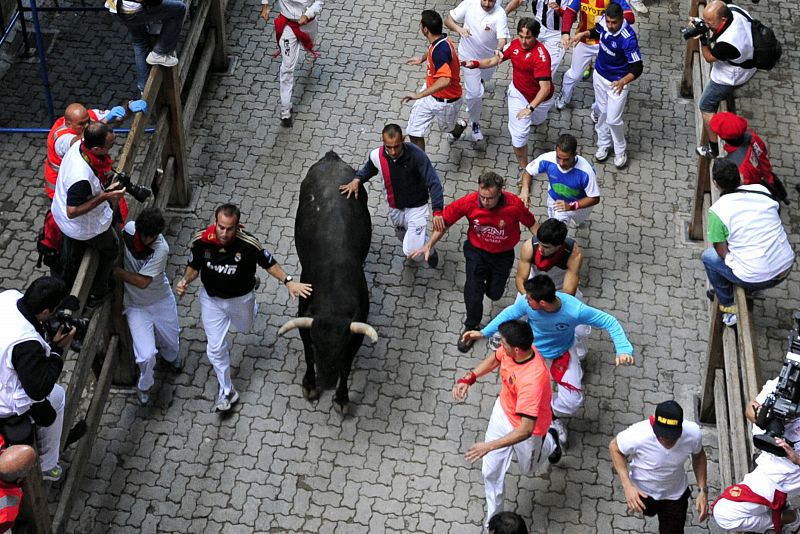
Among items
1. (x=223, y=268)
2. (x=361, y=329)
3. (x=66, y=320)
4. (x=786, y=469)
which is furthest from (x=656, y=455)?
(x=66, y=320)

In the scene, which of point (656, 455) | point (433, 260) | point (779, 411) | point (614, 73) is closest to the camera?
point (779, 411)

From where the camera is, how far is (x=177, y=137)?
1280cm

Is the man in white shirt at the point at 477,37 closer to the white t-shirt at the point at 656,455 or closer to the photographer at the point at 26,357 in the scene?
the white t-shirt at the point at 656,455

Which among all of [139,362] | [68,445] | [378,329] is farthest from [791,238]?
[68,445]

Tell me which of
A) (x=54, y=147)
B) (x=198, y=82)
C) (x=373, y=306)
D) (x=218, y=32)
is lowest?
(x=373, y=306)

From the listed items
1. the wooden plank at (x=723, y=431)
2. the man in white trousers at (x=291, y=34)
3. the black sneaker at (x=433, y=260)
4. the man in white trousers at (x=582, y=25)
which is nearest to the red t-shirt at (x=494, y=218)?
the black sneaker at (x=433, y=260)

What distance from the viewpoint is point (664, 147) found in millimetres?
14148

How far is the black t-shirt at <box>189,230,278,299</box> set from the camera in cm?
1034

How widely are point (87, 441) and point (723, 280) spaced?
5.96 m

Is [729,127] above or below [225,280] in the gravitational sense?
above

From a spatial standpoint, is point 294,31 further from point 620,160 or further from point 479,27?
point 620,160

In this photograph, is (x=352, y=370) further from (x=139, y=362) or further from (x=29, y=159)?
(x=29, y=159)

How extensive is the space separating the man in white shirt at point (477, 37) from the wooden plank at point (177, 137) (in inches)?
133

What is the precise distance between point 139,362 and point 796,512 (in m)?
5.93
